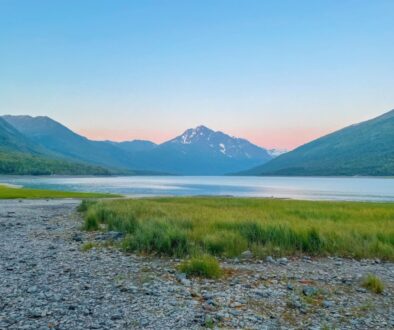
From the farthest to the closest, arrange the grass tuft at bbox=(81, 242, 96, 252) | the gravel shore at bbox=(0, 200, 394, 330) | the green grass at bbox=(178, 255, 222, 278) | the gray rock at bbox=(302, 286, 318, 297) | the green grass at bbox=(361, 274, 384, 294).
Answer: the grass tuft at bbox=(81, 242, 96, 252) < the green grass at bbox=(178, 255, 222, 278) < the green grass at bbox=(361, 274, 384, 294) < the gray rock at bbox=(302, 286, 318, 297) < the gravel shore at bbox=(0, 200, 394, 330)

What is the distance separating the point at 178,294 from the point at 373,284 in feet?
21.0

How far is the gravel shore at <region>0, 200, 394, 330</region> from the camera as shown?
392 inches

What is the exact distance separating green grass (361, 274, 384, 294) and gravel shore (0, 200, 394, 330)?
0.89ft

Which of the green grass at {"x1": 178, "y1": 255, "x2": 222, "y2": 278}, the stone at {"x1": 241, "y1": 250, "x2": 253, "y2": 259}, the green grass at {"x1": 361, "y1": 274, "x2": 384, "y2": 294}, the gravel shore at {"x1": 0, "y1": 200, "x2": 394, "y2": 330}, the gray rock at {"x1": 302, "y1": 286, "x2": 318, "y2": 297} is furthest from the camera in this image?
the stone at {"x1": 241, "y1": 250, "x2": 253, "y2": 259}

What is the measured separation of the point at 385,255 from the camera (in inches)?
709

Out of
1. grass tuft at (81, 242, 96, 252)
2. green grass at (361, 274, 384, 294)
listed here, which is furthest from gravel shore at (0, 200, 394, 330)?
grass tuft at (81, 242, 96, 252)

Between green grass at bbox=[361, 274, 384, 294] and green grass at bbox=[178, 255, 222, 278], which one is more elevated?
green grass at bbox=[178, 255, 222, 278]

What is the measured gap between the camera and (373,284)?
42.6ft

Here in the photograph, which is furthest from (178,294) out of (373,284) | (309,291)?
(373,284)

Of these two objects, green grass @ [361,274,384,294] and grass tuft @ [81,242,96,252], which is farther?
grass tuft @ [81,242,96,252]

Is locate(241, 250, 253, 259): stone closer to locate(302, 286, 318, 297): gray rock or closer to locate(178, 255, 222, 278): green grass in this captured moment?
locate(178, 255, 222, 278): green grass

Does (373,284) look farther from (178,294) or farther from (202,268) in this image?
(178,294)

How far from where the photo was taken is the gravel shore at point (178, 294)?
32.6 ft

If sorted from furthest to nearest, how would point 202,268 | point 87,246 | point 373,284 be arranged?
point 87,246
point 202,268
point 373,284
